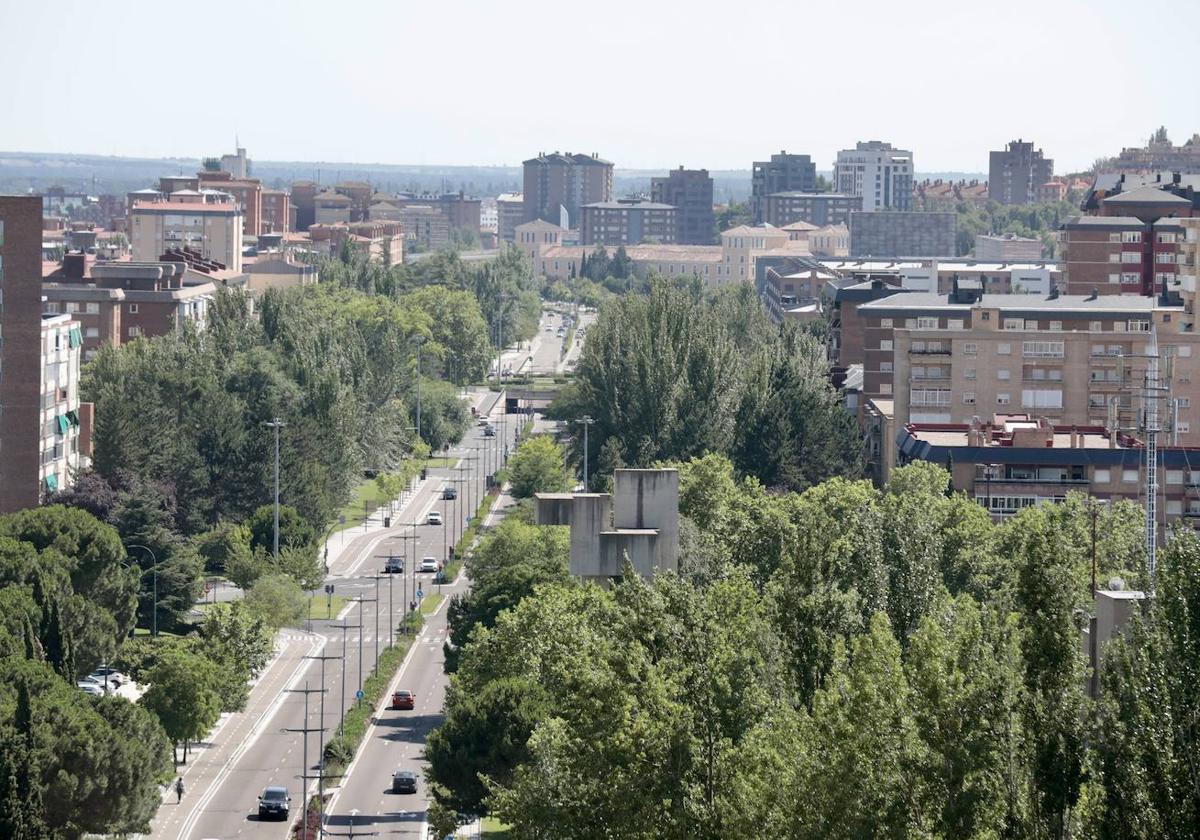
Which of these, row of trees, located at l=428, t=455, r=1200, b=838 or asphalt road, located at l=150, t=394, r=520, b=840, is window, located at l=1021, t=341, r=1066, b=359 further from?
row of trees, located at l=428, t=455, r=1200, b=838

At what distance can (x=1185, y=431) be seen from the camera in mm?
101125

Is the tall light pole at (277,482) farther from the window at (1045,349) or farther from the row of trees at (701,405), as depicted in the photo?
the window at (1045,349)

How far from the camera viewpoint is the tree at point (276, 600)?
96.0 m

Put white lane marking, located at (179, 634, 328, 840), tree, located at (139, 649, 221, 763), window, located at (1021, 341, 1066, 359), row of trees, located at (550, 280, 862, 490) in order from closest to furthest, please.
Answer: white lane marking, located at (179, 634, 328, 840) < tree, located at (139, 649, 221, 763) < window, located at (1021, 341, 1066, 359) < row of trees, located at (550, 280, 862, 490)

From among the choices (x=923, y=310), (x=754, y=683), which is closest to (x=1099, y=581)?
(x=754, y=683)

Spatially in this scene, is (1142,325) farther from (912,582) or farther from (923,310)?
(912,582)

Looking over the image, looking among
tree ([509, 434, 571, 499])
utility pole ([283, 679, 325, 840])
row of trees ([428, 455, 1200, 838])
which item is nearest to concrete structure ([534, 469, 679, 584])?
row of trees ([428, 455, 1200, 838])

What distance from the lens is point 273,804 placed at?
226 ft

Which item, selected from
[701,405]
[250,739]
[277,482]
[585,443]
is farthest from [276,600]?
[701,405]

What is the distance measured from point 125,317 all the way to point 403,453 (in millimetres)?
22188

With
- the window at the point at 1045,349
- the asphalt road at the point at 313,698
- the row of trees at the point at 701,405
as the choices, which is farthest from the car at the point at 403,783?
the window at the point at 1045,349

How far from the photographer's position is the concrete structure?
189 feet

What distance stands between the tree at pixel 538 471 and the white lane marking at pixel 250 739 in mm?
31722

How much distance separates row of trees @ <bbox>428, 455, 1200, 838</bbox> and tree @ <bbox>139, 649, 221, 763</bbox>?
12.3 m
